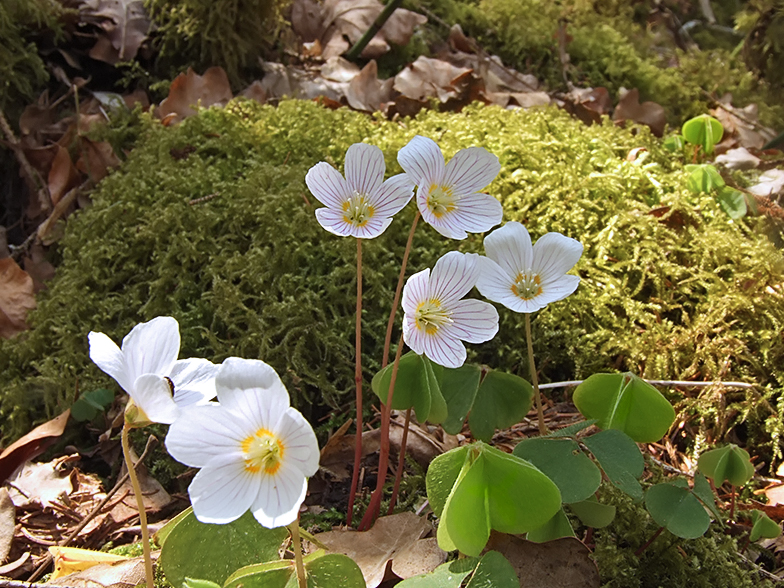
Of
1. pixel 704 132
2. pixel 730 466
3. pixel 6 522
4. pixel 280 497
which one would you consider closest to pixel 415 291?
pixel 280 497

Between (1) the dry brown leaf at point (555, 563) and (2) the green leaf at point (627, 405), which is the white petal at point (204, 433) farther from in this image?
(2) the green leaf at point (627, 405)

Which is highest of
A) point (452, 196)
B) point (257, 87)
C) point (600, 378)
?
point (452, 196)

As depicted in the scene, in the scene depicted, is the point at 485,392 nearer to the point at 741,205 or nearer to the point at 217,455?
the point at 217,455

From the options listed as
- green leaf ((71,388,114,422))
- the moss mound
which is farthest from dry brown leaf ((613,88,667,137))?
green leaf ((71,388,114,422))

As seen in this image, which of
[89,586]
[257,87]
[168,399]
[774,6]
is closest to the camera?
[168,399]

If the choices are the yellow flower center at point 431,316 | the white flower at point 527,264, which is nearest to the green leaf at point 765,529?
the white flower at point 527,264

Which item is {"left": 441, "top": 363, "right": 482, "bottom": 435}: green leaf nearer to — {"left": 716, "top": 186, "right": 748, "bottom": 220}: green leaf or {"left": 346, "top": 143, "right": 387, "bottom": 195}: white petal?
{"left": 346, "top": 143, "right": 387, "bottom": 195}: white petal

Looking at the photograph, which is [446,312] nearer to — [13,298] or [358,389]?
[358,389]

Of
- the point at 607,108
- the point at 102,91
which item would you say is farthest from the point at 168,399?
the point at 607,108
